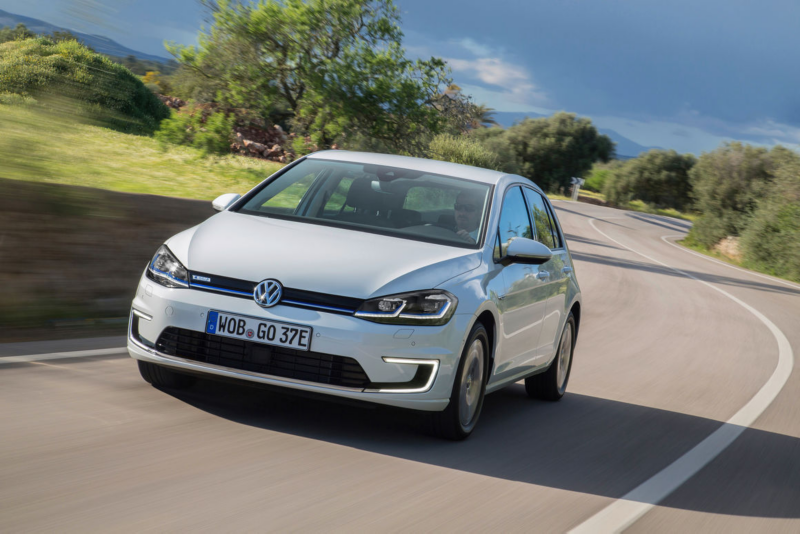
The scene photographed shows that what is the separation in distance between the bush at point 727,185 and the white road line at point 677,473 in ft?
135

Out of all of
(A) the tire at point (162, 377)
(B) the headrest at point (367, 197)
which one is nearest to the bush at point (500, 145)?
(B) the headrest at point (367, 197)

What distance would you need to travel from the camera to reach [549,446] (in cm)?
602

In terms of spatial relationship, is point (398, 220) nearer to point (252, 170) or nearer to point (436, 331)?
point (436, 331)

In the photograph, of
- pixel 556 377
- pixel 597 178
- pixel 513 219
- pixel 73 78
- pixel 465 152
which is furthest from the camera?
pixel 597 178

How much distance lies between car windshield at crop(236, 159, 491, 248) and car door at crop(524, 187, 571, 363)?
0.85 meters

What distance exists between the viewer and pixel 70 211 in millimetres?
8055

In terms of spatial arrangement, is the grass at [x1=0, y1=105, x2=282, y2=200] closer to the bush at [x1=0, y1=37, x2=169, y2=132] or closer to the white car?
the bush at [x1=0, y1=37, x2=169, y2=132]

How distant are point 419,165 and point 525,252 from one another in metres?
1.17

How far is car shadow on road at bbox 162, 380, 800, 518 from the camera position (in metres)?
5.22

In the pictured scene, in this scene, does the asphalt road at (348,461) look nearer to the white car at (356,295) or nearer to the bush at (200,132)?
the white car at (356,295)

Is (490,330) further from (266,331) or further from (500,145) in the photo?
(500,145)

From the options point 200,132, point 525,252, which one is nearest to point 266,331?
point 525,252

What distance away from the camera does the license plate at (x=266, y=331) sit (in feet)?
15.7

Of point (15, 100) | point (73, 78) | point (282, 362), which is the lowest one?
point (282, 362)
